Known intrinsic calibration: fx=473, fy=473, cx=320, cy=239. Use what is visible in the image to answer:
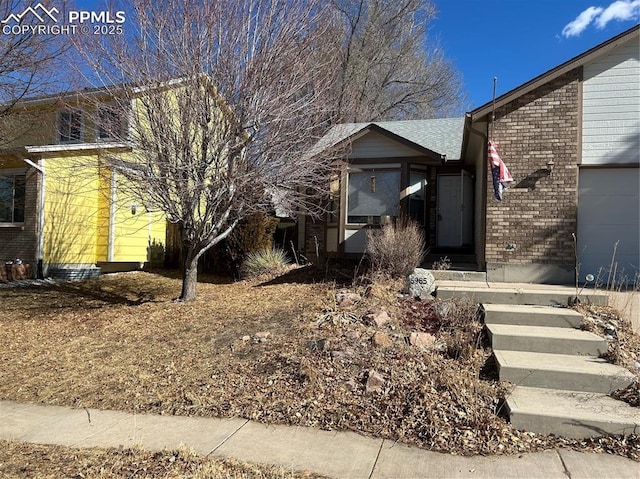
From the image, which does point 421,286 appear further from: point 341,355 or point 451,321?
point 341,355

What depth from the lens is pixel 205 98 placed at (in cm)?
855

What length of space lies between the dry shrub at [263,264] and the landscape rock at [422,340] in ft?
21.3

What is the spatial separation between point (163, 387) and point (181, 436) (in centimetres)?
132

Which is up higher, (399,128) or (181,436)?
(399,128)

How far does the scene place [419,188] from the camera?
1294cm

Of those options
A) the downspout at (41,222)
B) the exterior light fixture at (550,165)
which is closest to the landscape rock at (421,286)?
the exterior light fixture at (550,165)

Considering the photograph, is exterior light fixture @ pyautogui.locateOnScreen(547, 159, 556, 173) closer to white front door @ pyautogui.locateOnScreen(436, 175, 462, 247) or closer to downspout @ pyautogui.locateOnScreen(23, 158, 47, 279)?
white front door @ pyautogui.locateOnScreen(436, 175, 462, 247)

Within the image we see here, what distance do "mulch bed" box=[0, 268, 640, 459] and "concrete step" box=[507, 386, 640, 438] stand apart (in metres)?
0.10

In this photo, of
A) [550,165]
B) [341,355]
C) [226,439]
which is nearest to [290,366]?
[341,355]

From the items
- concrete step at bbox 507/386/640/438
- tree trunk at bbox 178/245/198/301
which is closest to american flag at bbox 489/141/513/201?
concrete step at bbox 507/386/640/438

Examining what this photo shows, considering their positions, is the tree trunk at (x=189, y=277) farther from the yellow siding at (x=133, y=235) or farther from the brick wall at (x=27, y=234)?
the brick wall at (x=27, y=234)

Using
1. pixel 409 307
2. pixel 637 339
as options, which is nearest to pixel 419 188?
pixel 409 307

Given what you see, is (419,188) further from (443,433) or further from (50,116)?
(50,116)

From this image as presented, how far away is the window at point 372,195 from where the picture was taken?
12.5 meters
